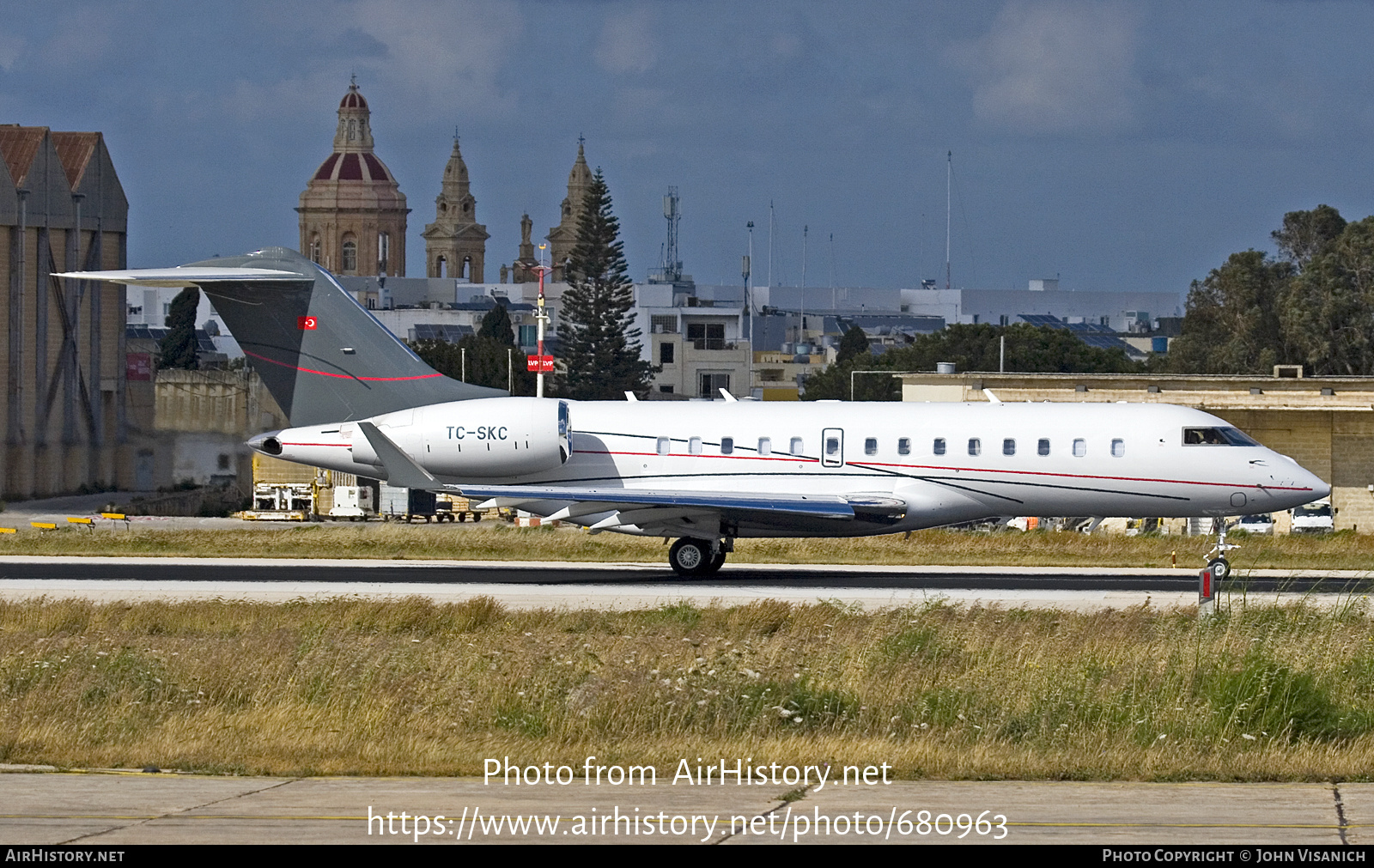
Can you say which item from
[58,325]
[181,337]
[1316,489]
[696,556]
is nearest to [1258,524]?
[1316,489]

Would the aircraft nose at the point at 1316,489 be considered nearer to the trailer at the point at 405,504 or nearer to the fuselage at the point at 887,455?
the fuselage at the point at 887,455

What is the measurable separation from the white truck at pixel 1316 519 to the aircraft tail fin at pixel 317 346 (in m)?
36.5

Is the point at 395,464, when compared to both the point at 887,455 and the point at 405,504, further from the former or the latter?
the point at 405,504

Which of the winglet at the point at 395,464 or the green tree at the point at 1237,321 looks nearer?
the winglet at the point at 395,464

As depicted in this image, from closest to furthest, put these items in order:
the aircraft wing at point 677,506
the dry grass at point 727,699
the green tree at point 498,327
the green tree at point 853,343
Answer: the dry grass at point 727,699, the aircraft wing at point 677,506, the green tree at point 498,327, the green tree at point 853,343

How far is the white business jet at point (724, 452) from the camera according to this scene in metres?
29.2

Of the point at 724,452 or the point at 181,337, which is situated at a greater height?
the point at 181,337

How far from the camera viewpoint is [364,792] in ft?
39.7

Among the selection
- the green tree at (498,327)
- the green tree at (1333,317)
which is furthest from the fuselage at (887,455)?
the green tree at (498,327)

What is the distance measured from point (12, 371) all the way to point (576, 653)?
58.2 metres

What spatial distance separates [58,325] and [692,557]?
1990 inches

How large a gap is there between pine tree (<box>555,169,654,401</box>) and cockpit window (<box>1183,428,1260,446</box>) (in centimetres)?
8766

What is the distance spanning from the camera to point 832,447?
1172 inches

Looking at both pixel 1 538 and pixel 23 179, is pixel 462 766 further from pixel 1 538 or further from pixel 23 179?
pixel 23 179
